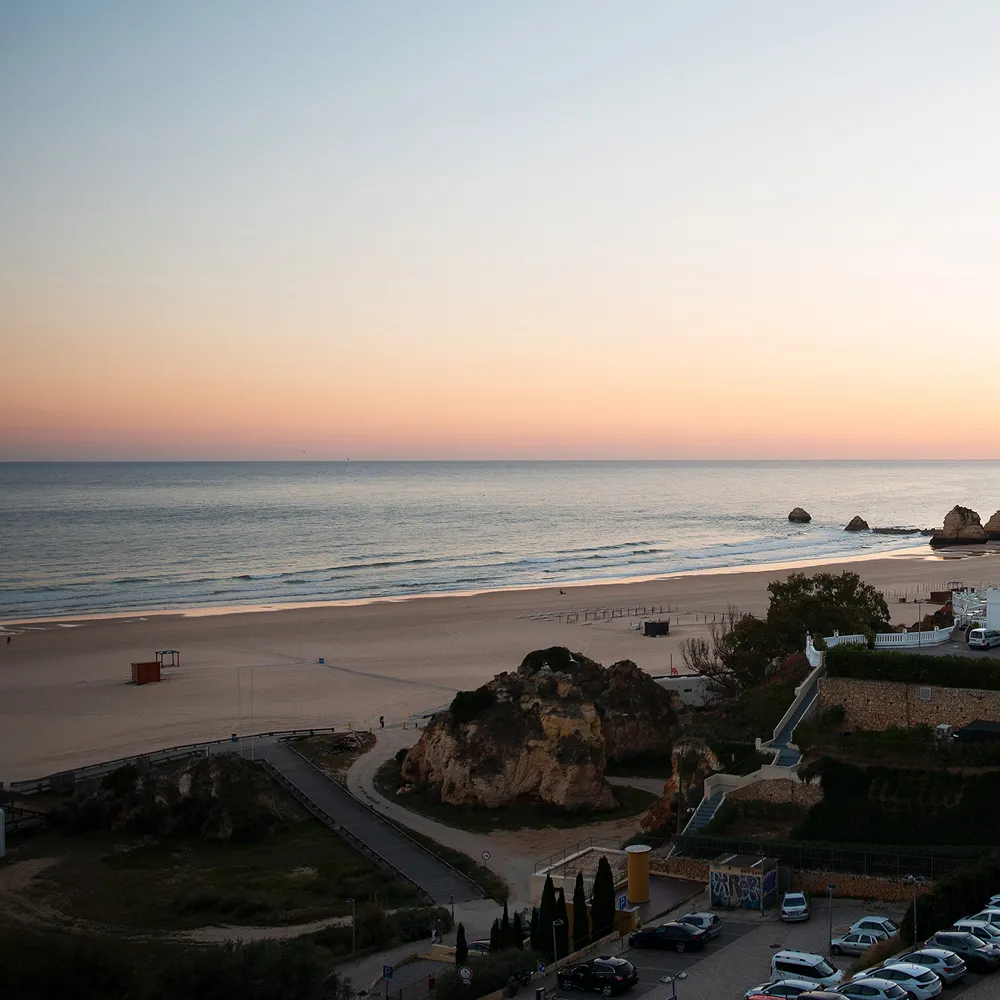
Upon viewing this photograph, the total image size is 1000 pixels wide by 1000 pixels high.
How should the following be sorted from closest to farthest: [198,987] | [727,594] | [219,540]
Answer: [198,987]
[727,594]
[219,540]

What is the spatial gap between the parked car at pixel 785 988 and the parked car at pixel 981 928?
3.23 metres

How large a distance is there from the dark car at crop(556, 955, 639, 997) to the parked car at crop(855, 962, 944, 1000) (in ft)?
13.7

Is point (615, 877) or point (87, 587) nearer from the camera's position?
point (615, 877)

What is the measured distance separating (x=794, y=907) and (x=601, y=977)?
5.82 meters

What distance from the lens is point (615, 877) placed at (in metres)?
26.1

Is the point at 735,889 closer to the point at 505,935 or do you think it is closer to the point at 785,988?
the point at 505,935

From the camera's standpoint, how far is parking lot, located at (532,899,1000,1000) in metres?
19.2

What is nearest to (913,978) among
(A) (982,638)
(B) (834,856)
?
(B) (834,856)

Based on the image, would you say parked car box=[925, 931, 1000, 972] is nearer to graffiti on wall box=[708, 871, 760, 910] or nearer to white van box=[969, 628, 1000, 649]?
graffiti on wall box=[708, 871, 760, 910]

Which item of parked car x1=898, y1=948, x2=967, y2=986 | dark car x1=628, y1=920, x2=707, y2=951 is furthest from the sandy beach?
parked car x1=898, y1=948, x2=967, y2=986

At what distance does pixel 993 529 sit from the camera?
133625 mm

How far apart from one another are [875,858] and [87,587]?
3151 inches

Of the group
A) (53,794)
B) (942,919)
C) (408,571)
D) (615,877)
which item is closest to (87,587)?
(408,571)

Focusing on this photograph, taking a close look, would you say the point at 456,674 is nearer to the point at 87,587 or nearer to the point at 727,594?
the point at 727,594
